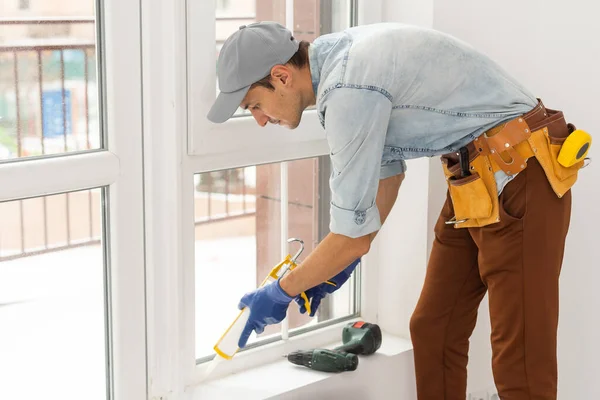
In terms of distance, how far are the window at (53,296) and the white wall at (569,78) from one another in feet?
3.54

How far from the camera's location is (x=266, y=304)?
6.13 feet

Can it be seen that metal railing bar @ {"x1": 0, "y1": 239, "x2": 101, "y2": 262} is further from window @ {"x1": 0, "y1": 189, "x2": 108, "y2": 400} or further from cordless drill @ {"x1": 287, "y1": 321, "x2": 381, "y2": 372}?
cordless drill @ {"x1": 287, "y1": 321, "x2": 381, "y2": 372}

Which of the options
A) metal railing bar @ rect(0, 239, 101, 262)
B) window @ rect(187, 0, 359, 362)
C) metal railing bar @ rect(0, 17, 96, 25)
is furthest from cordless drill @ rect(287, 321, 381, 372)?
metal railing bar @ rect(0, 17, 96, 25)

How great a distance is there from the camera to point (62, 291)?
6.16ft

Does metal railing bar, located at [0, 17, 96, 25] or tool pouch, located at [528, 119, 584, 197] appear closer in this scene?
metal railing bar, located at [0, 17, 96, 25]

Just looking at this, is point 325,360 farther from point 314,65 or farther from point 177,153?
point 314,65

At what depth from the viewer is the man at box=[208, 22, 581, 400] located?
1699 millimetres

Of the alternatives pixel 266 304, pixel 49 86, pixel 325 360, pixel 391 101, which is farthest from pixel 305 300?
pixel 49 86

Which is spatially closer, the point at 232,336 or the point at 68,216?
the point at 68,216

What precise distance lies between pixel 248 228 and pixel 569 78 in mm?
1012

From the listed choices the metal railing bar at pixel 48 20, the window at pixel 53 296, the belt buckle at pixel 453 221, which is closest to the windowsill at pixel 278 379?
the window at pixel 53 296

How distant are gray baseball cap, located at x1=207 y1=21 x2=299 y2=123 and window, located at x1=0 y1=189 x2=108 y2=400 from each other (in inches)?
15.6

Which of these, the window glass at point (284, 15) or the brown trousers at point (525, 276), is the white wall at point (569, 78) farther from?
the brown trousers at point (525, 276)

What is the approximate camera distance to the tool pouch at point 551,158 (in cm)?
186
